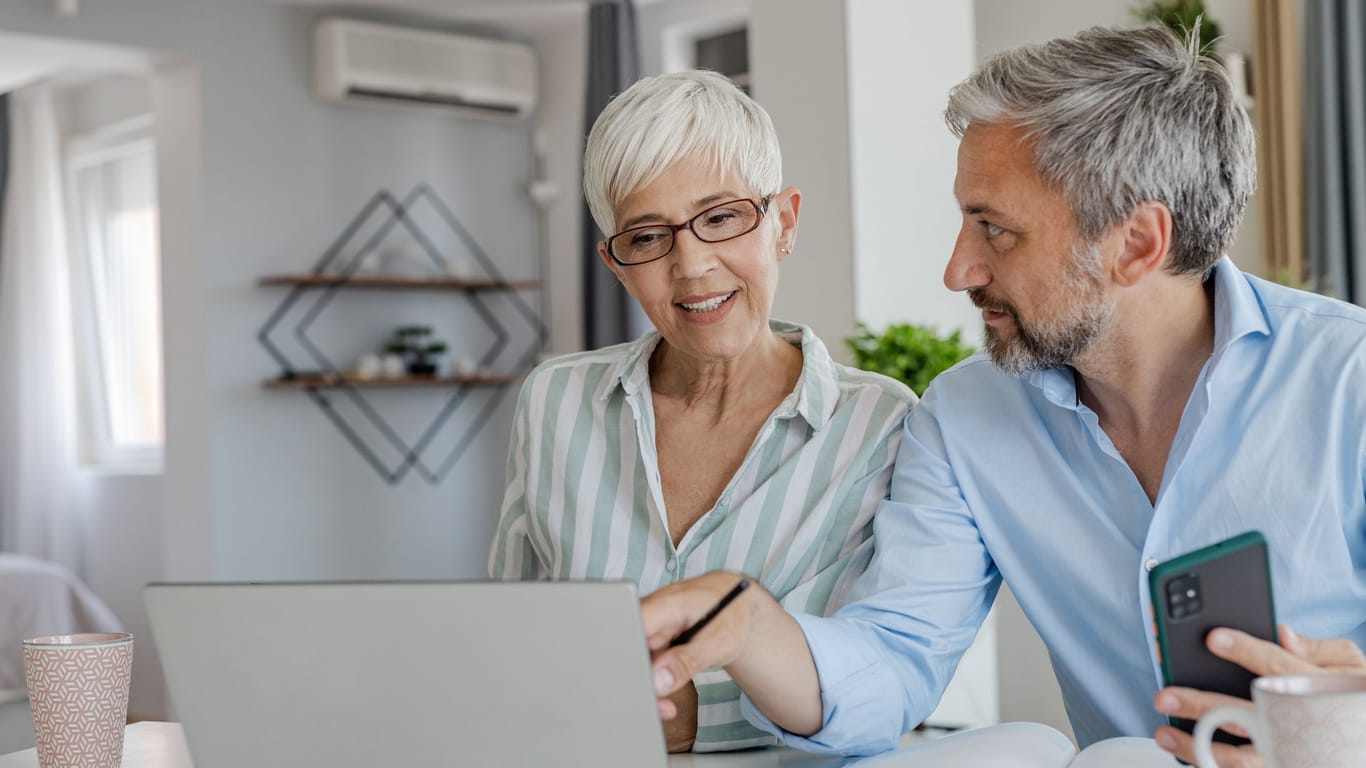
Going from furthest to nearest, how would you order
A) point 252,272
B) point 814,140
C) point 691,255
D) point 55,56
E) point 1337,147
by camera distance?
point 252,272 < point 55,56 < point 1337,147 < point 814,140 < point 691,255

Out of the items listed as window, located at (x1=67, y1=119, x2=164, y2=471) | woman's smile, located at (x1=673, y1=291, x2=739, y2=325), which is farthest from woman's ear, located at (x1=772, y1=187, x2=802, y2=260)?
window, located at (x1=67, y1=119, x2=164, y2=471)

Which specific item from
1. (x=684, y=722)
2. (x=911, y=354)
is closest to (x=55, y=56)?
(x=911, y=354)

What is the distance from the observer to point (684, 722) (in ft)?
4.37

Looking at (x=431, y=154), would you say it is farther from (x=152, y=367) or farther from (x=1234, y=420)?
(x=1234, y=420)

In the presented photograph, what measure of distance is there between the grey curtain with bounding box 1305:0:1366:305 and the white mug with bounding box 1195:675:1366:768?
3.32 meters

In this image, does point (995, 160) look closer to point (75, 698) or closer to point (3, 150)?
point (75, 698)

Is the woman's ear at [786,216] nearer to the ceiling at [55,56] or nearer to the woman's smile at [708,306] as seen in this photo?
the woman's smile at [708,306]

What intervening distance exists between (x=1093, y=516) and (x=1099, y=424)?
10 centimetres

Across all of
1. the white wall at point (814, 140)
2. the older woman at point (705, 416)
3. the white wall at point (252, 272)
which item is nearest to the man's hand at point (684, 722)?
the older woman at point (705, 416)

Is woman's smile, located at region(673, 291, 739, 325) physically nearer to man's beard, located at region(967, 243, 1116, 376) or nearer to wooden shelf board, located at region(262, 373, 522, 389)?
man's beard, located at region(967, 243, 1116, 376)

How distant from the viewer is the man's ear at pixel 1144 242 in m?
1.23

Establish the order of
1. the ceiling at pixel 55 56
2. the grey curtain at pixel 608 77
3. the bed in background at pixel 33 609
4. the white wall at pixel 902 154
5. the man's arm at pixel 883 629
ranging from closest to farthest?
the man's arm at pixel 883 629 → the white wall at pixel 902 154 → the bed in background at pixel 33 609 → the ceiling at pixel 55 56 → the grey curtain at pixel 608 77

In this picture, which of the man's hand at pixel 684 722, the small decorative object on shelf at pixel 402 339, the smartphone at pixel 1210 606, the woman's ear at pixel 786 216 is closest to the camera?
the smartphone at pixel 1210 606

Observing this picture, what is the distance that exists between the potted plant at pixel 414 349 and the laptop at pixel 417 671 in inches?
180
